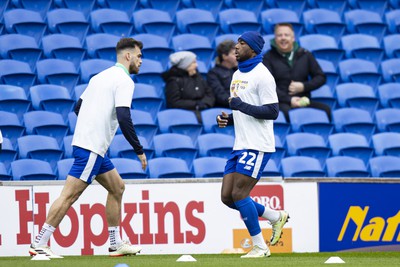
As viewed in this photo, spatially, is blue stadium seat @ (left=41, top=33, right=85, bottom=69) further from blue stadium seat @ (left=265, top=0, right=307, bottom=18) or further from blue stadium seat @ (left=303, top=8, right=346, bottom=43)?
blue stadium seat @ (left=303, top=8, right=346, bottom=43)

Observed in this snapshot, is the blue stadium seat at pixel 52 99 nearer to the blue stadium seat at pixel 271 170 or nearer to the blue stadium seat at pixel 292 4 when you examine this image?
the blue stadium seat at pixel 271 170

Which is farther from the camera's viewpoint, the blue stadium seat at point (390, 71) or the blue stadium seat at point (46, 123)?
the blue stadium seat at point (390, 71)

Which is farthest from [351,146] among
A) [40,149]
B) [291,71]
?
[40,149]

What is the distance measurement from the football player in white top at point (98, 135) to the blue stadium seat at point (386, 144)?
198 inches

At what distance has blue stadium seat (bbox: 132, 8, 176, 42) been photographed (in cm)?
1407

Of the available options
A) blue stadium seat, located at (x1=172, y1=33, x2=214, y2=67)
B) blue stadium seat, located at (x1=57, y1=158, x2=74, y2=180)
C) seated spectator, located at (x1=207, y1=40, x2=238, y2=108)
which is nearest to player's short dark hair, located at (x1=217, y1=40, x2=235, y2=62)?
seated spectator, located at (x1=207, y1=40, x2=238, y2=108)

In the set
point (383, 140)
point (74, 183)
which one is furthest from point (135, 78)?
point (74, 183)

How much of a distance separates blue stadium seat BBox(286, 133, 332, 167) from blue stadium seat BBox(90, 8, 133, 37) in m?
3.07

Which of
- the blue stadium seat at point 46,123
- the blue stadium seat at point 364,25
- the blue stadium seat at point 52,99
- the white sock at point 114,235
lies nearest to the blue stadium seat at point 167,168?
the blue stadium seat at point 46,123

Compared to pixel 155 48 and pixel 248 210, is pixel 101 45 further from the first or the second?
pixel 248 210

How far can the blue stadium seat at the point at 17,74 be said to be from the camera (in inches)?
509

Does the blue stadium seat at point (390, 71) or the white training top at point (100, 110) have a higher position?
the blue stadium seat at point (390, 71)

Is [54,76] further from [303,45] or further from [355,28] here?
[355,28]

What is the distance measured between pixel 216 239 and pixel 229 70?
10.4 ft
